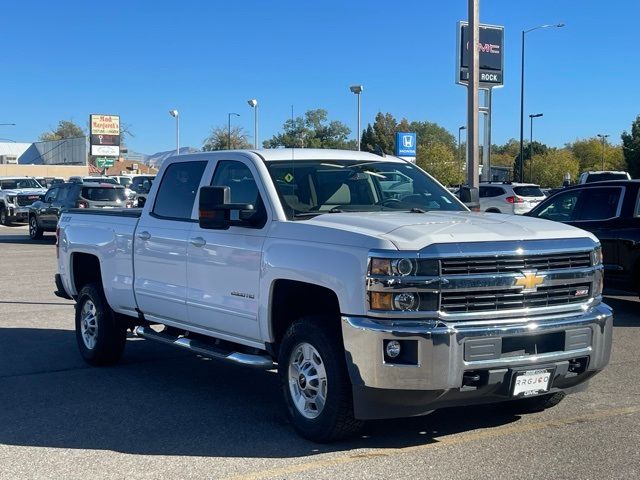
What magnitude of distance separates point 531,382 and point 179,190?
3.55m

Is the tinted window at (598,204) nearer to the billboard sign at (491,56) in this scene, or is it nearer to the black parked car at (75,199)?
the black parked car at (75,199)

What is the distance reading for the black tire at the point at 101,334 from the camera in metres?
7.92

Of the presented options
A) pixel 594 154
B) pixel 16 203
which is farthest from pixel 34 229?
pixel 594 154

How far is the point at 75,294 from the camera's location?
8.58 m

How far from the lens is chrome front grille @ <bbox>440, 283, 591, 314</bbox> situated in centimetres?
494

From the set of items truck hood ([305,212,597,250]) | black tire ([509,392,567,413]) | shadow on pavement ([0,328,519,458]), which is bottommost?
shadow on pavement ([0,328,519,458])

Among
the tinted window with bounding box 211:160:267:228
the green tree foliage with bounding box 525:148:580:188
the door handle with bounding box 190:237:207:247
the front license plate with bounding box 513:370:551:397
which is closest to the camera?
the front license plate with bounding box 513:370:551:397

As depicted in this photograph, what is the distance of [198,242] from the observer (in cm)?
646

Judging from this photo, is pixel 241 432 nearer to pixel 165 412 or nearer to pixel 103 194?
pixel 165 412

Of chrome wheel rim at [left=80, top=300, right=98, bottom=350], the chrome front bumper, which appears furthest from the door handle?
chrome wheel rim at [left=80, top=300, right=98, bottom=350]

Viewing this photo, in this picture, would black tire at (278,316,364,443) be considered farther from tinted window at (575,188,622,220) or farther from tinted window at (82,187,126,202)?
tinted window at (82,187,126,202)

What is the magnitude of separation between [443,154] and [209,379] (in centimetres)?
6366

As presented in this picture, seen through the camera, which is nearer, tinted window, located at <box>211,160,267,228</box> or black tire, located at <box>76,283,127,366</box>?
tinted window, located at <box>211,160,267,228</box>

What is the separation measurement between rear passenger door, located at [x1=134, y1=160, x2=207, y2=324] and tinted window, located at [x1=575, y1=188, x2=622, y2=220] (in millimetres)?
6501
